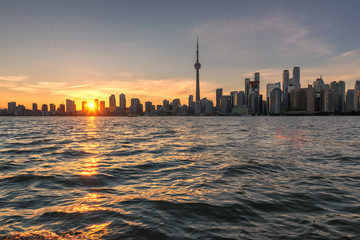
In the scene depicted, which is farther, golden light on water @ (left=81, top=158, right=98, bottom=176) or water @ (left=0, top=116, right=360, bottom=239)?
golden light on water @ (left=81, top=158, right=98, bottom=176)

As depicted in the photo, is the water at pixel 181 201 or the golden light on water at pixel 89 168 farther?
the golden light on water at pixel 89 168

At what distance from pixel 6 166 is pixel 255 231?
17281mm

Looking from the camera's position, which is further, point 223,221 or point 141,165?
point 141,165

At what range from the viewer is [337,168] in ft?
49.6

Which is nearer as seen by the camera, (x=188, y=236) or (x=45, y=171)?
(x=188, y=236)

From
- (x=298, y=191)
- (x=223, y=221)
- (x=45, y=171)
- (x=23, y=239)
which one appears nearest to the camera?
(x=23, y=239)

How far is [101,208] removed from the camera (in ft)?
27.8

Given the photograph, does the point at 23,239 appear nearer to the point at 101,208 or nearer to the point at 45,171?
the point at 101,208

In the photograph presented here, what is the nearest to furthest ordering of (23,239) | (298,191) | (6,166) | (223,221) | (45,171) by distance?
1. (23,239)
2. (223,221)
3. (298,191)
4. (45,171)
5. (6,166)

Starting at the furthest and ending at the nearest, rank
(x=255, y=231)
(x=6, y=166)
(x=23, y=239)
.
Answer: (x=6, y=166)
(x=255, y=231)
(x=23, y=239)

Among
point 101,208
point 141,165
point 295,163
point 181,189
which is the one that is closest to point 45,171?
point 141,165

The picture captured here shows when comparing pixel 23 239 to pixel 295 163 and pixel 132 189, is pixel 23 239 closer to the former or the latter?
pixel 132 189

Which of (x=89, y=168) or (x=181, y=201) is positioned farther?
(x=89, y=168)

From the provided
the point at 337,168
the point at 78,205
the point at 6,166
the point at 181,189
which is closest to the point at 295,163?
the point at 337,168
